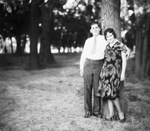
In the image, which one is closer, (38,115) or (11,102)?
(38,115)

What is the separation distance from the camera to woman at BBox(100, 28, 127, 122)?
16.5 ft

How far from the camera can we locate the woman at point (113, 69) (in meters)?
5.04

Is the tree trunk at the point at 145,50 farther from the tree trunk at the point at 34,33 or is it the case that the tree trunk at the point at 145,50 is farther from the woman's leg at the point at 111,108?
the woman's leg at the point at 111,108

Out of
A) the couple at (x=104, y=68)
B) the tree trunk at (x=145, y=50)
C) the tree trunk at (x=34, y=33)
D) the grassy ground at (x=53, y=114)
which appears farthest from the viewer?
the tree trunk at (x=34, y=33)

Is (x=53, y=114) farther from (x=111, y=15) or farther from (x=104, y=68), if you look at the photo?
(x=111, y=15)

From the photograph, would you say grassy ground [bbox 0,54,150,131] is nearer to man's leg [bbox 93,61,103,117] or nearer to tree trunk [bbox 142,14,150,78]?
man's leg [bbox 93,61,103,117]

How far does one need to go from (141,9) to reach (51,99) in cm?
943

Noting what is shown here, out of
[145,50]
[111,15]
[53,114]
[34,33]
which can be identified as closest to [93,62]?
[111,15]

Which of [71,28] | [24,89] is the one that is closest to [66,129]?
[24,89]

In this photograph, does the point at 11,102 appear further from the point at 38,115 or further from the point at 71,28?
the point at 71,28

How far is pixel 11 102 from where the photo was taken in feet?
22.9

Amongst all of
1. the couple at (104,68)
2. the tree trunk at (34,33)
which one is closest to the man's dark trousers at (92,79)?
the couple at (104,68)

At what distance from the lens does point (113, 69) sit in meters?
5.06

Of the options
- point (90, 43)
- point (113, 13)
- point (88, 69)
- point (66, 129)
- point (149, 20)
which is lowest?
point (66, 129)
